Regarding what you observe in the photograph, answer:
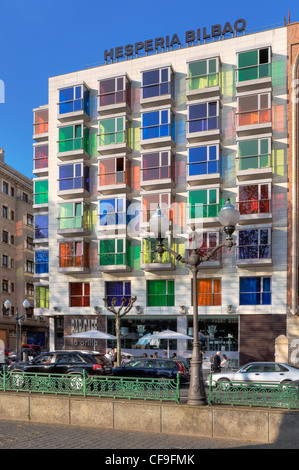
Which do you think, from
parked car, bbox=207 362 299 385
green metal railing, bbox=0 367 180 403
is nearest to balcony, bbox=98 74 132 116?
parked car, bbox=207 362 299 385

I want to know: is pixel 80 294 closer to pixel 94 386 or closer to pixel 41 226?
pixel 41 226

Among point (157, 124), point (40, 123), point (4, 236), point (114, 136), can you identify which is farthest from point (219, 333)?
point (4, 236)

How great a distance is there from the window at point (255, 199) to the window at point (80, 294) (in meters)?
13.7

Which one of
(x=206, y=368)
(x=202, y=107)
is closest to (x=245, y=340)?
(x=206, y=368)

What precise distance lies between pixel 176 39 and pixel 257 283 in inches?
783

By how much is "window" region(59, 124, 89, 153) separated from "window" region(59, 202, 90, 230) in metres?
4.51

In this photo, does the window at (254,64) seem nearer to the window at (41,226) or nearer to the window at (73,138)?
the window at (73,138)

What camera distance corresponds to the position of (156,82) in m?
37.6

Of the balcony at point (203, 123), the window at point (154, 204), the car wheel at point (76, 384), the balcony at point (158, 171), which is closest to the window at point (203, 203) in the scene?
the window at point (154, 204)

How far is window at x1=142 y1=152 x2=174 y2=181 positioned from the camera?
36531mm

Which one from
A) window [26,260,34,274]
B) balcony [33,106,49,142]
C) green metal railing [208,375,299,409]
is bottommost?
green metal railing [208,375,299,409]

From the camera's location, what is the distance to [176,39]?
38656 millimetres

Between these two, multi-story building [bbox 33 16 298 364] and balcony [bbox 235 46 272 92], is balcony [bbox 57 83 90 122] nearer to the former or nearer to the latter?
multi-story building [bbox 33 16 298 364]

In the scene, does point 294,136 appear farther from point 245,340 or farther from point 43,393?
point 43,393
